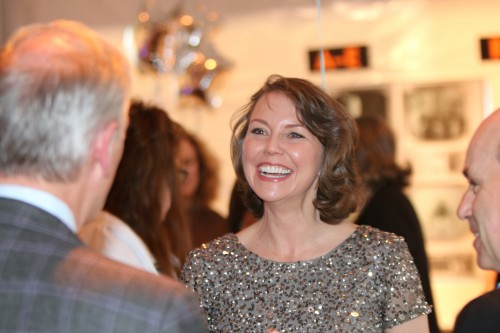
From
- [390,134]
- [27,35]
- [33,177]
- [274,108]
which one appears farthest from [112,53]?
[390,134]

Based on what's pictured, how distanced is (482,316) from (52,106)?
3.56ft

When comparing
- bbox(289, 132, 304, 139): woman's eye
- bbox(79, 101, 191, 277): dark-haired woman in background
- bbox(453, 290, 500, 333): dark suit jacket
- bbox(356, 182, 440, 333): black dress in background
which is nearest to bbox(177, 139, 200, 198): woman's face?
bbox(356, 182, 440, 333): black dress in background

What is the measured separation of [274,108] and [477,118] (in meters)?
4.33

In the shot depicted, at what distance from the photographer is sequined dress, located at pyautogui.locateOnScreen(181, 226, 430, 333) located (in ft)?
9.00

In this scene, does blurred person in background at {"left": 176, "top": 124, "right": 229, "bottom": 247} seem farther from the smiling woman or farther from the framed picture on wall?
the framed picture on wall

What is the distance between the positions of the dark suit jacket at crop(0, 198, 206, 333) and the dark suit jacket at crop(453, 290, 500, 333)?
0.76 m

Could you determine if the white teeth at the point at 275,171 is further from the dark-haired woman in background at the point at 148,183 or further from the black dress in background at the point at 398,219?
the black dress in background at the point at 398,219

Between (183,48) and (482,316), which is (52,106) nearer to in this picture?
(482,316)

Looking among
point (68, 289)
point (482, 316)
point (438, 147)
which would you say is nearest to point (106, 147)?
point (68, 289)

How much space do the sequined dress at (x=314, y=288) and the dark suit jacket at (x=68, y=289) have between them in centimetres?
130

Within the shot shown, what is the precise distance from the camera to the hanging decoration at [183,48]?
286 inches

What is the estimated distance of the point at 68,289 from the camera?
1.45m

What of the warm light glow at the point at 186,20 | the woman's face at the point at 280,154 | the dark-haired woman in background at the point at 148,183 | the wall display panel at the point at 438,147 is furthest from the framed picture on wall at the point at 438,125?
the woman's face at the point at 280,154

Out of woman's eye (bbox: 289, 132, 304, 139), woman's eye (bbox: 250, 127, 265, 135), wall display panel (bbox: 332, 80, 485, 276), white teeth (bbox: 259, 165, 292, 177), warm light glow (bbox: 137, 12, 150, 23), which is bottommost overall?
wall display panel (bbox: 332, 80, 485, 276)
